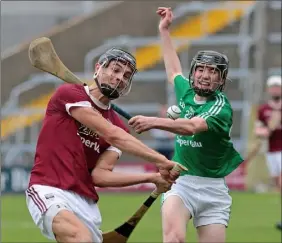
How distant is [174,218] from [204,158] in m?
0.61

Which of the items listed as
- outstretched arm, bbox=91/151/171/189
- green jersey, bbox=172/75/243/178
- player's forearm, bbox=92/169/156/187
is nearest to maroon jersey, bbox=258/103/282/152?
green jersey, bbox=172/75/243/178

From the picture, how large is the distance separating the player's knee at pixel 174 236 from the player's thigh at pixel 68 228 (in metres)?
1.28

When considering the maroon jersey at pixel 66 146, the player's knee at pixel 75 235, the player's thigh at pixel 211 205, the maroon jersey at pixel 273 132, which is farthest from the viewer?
the maroon jersey at pixel 273 132

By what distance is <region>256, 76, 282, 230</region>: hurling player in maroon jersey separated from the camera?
49.1 feet

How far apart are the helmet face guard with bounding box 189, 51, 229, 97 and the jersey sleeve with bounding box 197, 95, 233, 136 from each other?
0.36ft

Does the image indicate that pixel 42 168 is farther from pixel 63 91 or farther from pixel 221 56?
pixel 221 56

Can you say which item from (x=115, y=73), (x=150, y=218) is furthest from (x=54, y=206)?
(x=150, y=218)

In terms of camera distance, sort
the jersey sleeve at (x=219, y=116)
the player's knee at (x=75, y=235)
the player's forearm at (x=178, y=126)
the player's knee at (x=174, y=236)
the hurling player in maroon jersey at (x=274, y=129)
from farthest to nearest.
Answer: the hurling player in maroon jersey at (x=274, y=129)
the jersey sleeve at (x=219, y=116)
the player's knee at (x=174, y=236)
the player's forearm at (x=178, y=126)
the player's knee at (x=75, y=235)

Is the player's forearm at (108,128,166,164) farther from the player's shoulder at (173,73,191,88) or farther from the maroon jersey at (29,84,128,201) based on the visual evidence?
the player's shoulder at (173,73,191,88)

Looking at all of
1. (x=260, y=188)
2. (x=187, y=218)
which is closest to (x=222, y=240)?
(x=187, y=218)

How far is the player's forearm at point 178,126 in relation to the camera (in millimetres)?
7223

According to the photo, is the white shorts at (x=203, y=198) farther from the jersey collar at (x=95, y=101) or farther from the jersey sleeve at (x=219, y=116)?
the jersey collar at (x=95, y=101)

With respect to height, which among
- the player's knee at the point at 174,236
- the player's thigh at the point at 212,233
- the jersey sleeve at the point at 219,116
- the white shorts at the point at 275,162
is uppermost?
the jersey sleeve at the point at 219,116

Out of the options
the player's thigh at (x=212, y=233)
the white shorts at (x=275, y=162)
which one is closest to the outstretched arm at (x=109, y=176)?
the player's thigh at (x=212, y=233)
